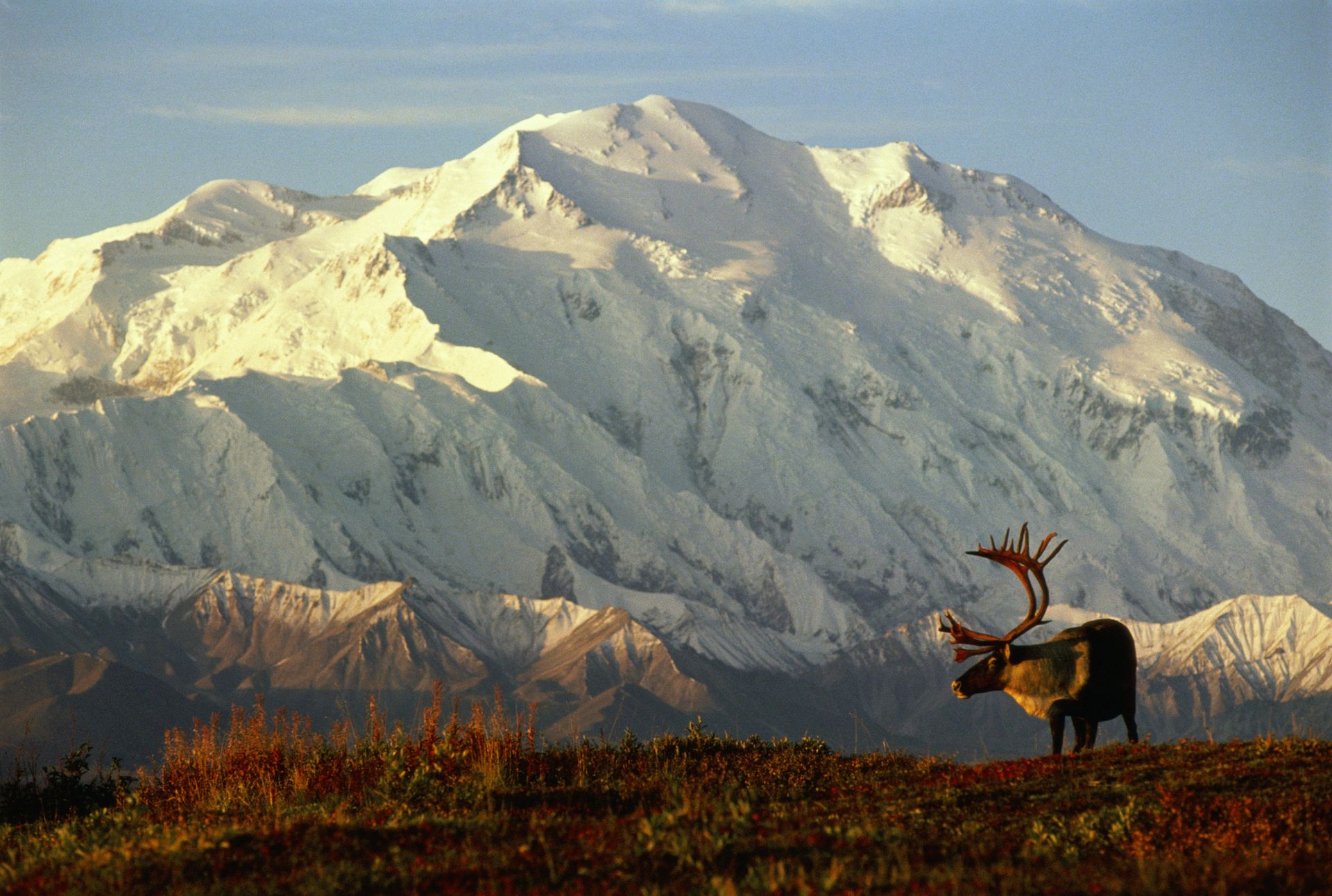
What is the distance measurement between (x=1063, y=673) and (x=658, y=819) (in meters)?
11.8

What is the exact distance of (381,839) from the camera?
21844 mm

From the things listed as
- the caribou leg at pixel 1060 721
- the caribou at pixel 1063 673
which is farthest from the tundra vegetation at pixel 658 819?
the caribou at pixel 1063 673

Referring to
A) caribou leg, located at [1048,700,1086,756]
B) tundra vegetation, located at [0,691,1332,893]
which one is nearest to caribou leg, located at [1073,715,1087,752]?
caribou leg, located at [1048,700,1086,756]

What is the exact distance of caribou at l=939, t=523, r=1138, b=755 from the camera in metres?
31.1

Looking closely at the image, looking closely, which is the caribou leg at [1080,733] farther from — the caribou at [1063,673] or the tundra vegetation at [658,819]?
the tundra vegetation at [658,819]

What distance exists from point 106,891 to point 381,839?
3076 millimetres

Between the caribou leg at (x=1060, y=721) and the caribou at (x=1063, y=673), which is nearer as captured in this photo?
the caribou leg at (x=1060, y=721)

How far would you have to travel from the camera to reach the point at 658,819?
21656 millimetres

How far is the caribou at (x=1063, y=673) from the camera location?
31094 millimetres

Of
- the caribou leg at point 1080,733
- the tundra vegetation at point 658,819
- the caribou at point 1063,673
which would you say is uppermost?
the caribou at point 1063,673

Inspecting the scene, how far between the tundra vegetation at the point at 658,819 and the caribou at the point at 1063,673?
7.71ft

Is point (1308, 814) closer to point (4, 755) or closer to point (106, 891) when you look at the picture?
point (106, 891)

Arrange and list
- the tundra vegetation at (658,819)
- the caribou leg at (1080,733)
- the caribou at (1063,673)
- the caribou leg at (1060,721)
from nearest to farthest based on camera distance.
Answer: the tundra vegetation at (658,819)
the caribou leg at (1060,721)
the caribou leg at (1080,733)
the caribou at (1063,673)

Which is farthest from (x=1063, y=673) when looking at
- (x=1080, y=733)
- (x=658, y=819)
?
(x=658, y=819)
